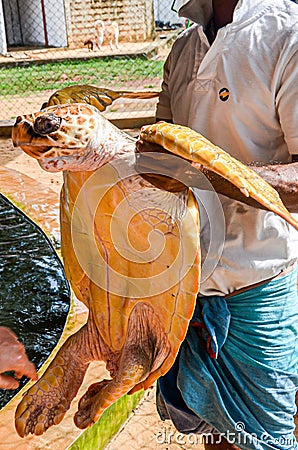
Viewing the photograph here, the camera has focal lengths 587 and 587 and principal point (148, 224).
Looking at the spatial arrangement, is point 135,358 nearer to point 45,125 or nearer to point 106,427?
point 45,125

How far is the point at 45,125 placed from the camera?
0.99 m

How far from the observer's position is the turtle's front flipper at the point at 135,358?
1.20 m

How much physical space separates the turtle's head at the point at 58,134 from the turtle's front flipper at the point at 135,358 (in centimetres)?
37

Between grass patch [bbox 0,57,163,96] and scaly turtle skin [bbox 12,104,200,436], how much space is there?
836 centimetres

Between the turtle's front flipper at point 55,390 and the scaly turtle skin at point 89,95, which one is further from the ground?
the scaly turtle skin at point 89,95

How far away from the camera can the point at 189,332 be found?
1.48 meters

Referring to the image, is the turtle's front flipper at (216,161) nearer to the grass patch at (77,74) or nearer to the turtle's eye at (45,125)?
the turtle's eye at (45,125)

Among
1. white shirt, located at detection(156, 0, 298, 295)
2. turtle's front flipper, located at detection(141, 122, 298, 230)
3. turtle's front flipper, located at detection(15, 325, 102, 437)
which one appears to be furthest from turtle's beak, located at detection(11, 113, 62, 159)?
turtle's front flipper, located at detection(15, 325, 102, 437)

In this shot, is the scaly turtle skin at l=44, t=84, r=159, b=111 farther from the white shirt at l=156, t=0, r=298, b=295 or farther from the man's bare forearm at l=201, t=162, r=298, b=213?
the man's bare forearm at l=201, t=162, r=298, b=213

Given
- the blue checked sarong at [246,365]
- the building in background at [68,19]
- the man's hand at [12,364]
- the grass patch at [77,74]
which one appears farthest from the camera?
the building in background at [68,19]

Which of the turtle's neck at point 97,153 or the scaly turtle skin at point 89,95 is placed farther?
the scaly turtle skin at point 89,95

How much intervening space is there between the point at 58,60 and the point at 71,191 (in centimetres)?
Answer: 1200

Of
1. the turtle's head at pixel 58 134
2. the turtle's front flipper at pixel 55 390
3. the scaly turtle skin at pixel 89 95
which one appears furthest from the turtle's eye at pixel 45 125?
the turtle's front flipper at pixel 55 390

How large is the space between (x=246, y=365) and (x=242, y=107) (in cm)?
62
